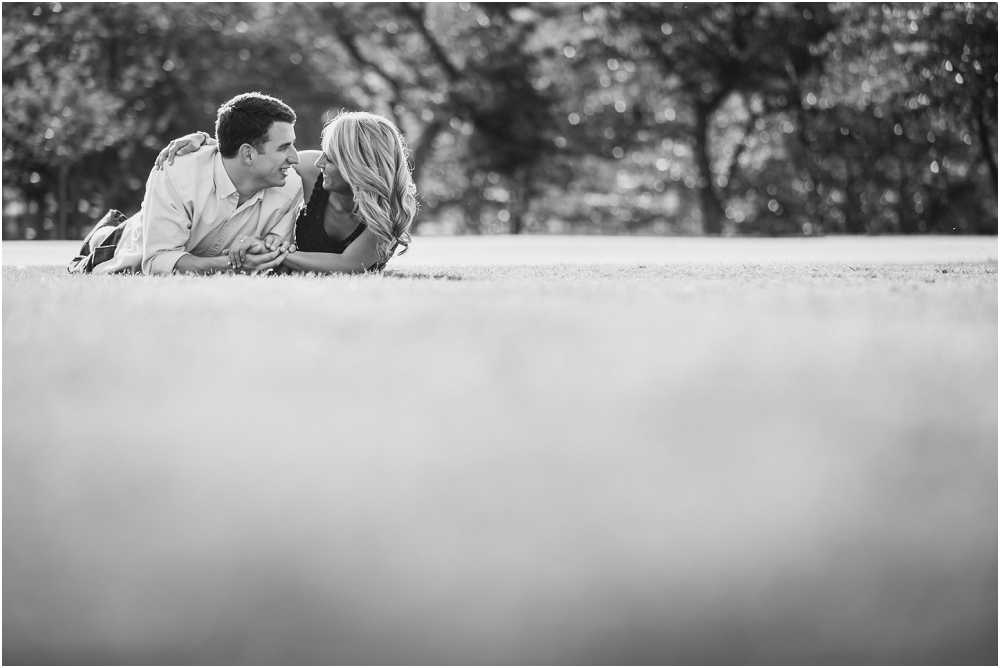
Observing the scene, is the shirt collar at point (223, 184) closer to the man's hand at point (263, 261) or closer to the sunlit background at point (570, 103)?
the man's hand at point (263, 261)

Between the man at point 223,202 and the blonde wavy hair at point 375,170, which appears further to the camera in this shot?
the blonde wavy hair at point 375,170

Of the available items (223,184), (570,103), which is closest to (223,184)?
Answer: (223,184)

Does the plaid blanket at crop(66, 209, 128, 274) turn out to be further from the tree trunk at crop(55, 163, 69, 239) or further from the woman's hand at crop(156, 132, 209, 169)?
the tree trunk at crop(55, 163, 69, 239)

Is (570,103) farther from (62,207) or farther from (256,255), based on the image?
(256,255)

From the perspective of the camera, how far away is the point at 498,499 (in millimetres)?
1608

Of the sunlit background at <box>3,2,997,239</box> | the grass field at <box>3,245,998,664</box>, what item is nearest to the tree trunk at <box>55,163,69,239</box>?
the sunlit background at <box>3,2,997,239</box>

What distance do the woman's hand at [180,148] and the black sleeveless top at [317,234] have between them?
693 mm

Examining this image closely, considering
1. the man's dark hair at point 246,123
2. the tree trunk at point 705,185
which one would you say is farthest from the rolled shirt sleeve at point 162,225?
the tree trunk at point 705,185

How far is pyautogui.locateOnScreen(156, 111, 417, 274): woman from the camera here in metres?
4.87

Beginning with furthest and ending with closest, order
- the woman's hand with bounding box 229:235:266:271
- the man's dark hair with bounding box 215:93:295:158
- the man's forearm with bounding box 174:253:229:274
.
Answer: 1. the man's dark hair with bounding box 215:93:295:158
2. the woman's hand with bounding box 229:235:266:271
3. the man's forearm with bounding box 174:253:229:274

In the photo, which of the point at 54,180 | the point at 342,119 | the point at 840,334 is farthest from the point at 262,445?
the point at 54,180

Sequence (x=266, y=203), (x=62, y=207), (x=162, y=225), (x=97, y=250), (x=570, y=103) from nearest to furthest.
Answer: (x=162, y=225) < (x=266, y=203) < (x=97, y=250) < (x=62, y=207) < (x=570, y=103)

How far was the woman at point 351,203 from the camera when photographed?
4.87 m

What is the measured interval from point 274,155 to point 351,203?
20.9 inches
